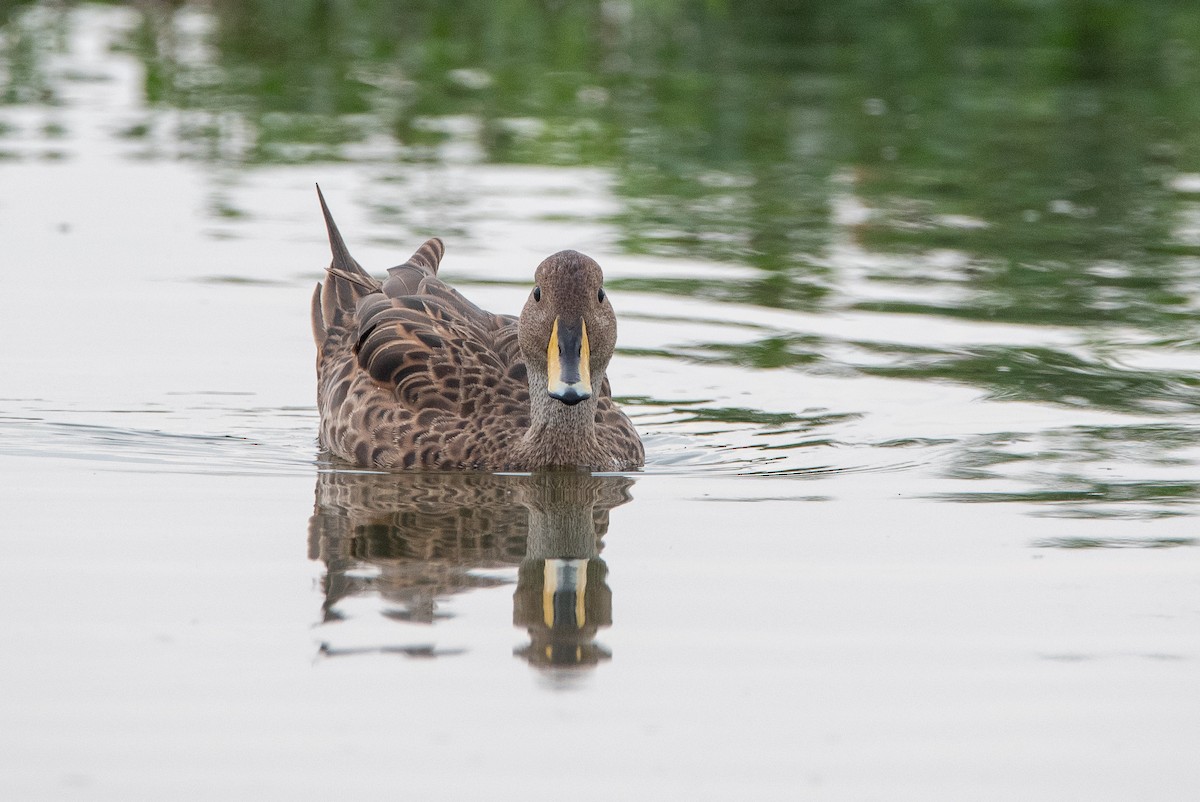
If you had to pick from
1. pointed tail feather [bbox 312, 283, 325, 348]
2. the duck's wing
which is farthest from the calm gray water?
the duck's wing

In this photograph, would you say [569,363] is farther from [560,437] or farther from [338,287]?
[338,287]

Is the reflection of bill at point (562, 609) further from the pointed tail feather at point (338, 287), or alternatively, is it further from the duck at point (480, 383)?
the pointed tail feather at point (338, 287)

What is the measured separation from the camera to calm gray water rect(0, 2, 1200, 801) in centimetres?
502

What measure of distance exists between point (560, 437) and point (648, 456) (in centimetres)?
57

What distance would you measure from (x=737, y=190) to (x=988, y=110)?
13.3 feet

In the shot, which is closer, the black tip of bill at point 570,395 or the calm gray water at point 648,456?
the calm gray water at point 648,456

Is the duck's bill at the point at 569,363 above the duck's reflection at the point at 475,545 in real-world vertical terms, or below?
above

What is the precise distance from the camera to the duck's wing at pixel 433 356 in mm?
8375

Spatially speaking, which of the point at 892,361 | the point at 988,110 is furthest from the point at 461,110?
the point at 892,361

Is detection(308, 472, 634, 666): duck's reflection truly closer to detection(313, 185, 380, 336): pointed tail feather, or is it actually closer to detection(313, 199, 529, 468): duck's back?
detection(313, 199, 529, 468): duck's back

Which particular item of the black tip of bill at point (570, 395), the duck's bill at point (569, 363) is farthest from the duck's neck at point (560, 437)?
the black tip of bill at point (570, 395)

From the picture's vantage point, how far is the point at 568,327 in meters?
7.57

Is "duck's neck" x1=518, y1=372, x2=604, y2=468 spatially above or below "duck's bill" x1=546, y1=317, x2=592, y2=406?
below

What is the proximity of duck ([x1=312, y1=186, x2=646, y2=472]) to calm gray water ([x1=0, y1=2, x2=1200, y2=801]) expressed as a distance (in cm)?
16
